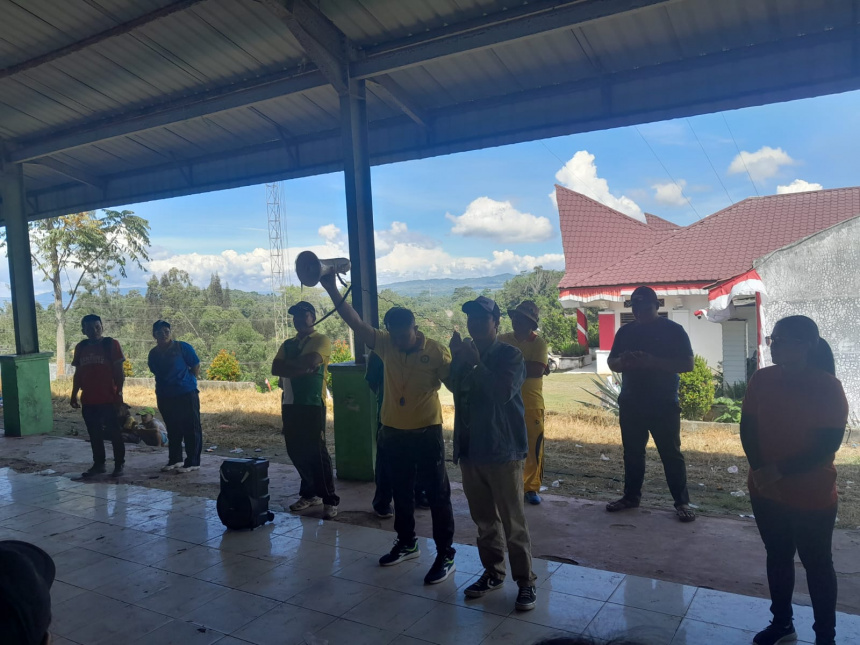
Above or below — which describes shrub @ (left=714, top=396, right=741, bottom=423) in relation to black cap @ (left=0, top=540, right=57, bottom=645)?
below

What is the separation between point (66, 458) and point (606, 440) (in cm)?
653

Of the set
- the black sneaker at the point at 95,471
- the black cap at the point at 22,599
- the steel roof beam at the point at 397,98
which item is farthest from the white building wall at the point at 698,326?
the black cap at the point at 22,599

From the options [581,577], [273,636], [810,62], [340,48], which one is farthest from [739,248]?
[273,636]

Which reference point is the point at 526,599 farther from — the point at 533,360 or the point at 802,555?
the point at 533,360

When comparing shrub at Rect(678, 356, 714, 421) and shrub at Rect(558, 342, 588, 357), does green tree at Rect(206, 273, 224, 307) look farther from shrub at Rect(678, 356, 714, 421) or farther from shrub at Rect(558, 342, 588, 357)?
shrub at Rect(678, 356, 714, 421)

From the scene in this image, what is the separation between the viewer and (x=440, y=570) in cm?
364

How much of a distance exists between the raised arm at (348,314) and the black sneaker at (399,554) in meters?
1.27

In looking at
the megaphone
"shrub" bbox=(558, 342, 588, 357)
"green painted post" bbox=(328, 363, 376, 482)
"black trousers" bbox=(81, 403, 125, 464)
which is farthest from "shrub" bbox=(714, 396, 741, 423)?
"shrub" bbox=(558, 342, 588, 357)

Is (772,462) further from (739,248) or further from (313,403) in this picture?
(739,248)

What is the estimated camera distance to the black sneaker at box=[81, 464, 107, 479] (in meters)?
6.46

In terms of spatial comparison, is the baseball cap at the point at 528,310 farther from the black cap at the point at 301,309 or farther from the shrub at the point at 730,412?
the shrub at the point at 730,412

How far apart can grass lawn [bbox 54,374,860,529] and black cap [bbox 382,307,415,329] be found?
2.63 m

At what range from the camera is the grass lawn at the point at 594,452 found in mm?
5426

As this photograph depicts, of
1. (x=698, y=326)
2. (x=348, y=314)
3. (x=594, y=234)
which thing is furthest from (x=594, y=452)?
(x=594, y=234)
